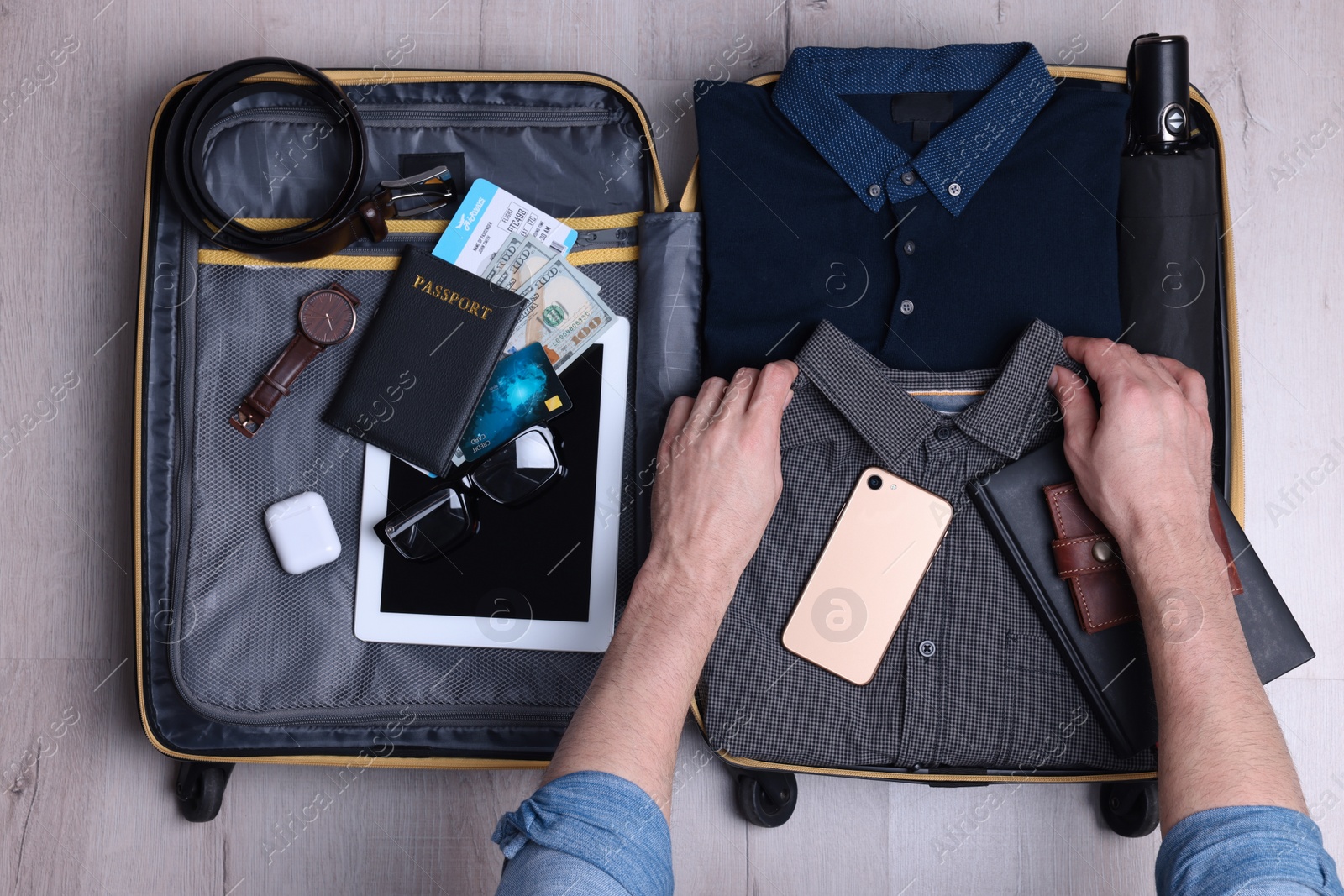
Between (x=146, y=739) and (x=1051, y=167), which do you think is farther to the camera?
(x=146, y=739)

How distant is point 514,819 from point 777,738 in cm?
36

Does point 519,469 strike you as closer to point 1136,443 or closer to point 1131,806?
point 1136,443

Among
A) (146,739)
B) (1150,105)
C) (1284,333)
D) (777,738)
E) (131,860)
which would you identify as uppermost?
(1150,105)

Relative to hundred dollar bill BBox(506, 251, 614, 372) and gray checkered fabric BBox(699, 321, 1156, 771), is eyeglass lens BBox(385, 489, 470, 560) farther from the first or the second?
gray checkered fabric BBox(699, 321, 1156, 771)

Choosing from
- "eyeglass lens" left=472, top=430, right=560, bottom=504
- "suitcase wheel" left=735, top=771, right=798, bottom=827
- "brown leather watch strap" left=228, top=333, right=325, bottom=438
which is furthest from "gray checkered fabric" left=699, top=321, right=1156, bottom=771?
"brown leather watch strap" left=228, top=333, right=325, bottom=438

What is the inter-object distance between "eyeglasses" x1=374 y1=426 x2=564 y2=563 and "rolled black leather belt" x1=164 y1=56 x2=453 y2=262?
310 millimetres

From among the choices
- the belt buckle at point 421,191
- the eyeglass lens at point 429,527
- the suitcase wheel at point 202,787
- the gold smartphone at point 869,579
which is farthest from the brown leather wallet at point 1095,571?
the suitcase wheel at point 202,787

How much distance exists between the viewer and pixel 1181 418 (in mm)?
935

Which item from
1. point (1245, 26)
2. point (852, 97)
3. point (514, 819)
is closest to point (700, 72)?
point (852, 97)

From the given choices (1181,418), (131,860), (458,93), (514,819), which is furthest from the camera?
(131,860)

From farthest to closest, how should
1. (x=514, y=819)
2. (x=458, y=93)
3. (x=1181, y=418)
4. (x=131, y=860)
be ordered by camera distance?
1. (x=131, y=860)
2. (x=458, y=93)
3. (x=1181, y=418)
4. (x=514, y=819)

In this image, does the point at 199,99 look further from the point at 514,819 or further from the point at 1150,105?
the point at 1150,105

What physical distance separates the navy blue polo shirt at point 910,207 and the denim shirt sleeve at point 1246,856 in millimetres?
507

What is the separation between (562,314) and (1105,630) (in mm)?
716
